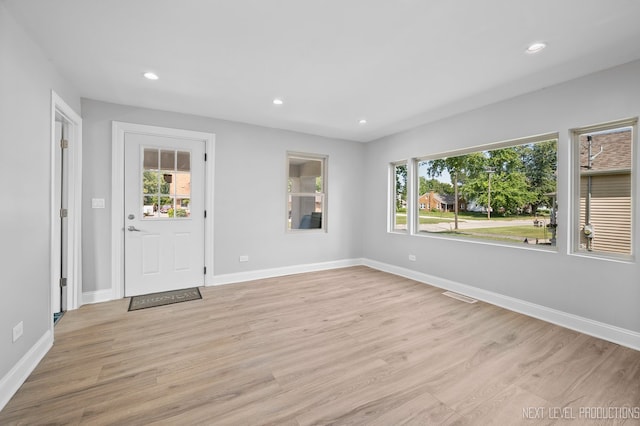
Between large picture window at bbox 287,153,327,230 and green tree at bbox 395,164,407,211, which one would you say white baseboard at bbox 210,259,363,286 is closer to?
large picture window at bbox 287,153,327,230

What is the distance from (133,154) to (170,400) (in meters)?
3.11

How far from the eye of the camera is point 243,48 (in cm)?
234

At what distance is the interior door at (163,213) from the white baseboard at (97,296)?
19cm

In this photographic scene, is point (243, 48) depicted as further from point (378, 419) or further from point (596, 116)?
point (596, 116)

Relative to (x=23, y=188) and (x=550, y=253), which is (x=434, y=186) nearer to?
(x=550, y=253)

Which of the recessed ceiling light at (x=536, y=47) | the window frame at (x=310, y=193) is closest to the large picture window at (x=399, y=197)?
the window frame at (x=310, y=193)

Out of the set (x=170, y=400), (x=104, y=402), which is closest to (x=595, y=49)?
(x=170, y=400)

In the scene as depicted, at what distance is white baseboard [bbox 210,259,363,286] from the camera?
4.24m

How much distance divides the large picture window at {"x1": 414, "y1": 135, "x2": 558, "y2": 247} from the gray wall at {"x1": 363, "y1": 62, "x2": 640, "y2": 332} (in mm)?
183

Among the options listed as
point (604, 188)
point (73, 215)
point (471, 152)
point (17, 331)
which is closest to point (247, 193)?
point (73, 215)

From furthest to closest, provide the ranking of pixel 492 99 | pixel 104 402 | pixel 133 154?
pixel 133 154
pixel 492 99
pixel 104 402

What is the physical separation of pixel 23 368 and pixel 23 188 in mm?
1271

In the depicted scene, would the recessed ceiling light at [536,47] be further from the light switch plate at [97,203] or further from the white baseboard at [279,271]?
the light switch plate at [97,203]

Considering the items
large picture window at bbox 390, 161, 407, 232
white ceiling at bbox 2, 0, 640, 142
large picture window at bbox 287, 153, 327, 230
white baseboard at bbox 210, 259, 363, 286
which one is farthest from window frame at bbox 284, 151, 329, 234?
white ceiling at bbox 2, 0, 640, 142
